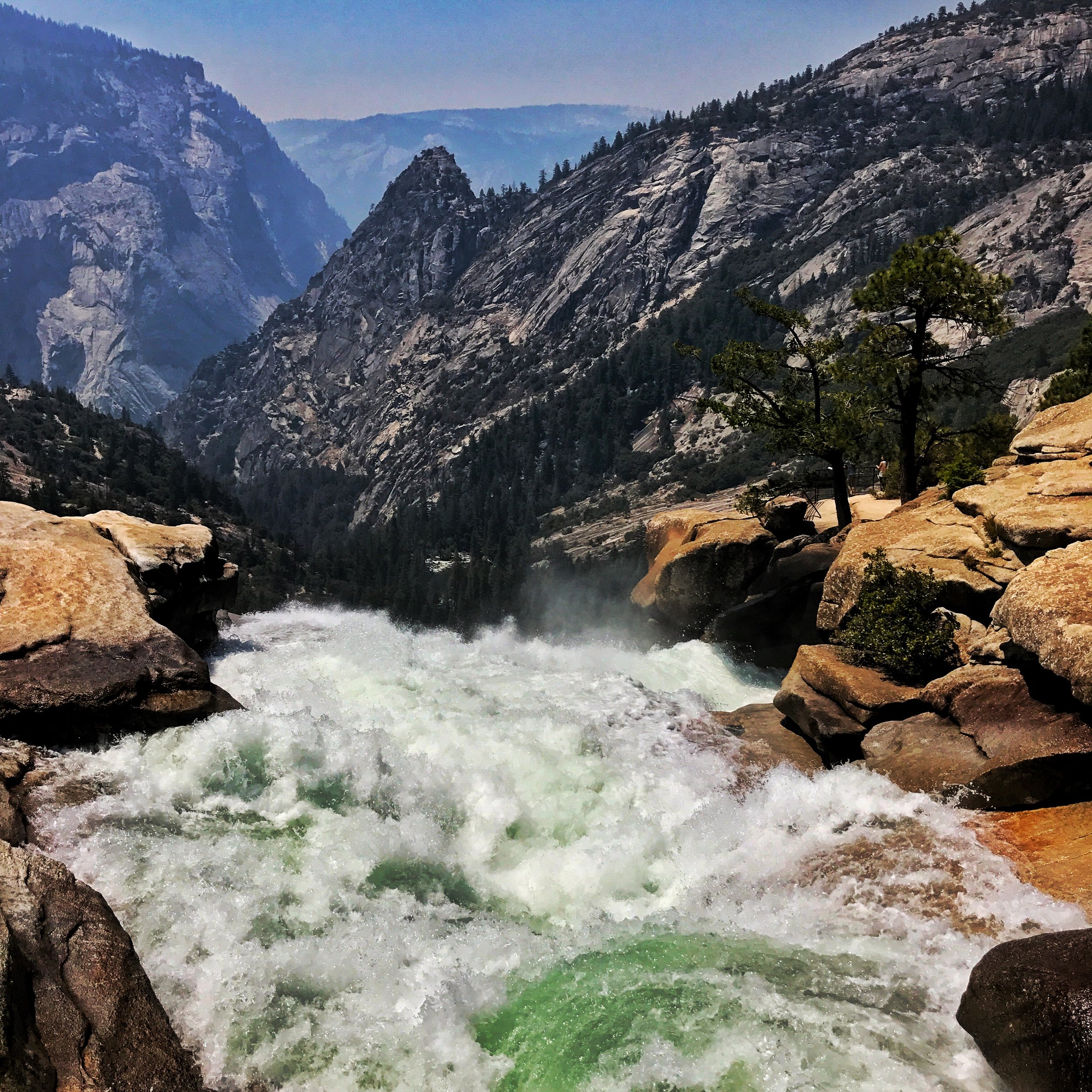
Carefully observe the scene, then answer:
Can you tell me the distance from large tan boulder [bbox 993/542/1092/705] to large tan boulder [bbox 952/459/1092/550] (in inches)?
44.0

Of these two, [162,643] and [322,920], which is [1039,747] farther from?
[162,643]

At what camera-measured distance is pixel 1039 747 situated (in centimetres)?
1558

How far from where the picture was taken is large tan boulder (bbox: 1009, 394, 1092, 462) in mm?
23906

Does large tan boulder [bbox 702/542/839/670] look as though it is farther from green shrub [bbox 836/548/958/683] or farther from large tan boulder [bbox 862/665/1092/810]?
large tan boulder [bbox 862/665/1092/810]

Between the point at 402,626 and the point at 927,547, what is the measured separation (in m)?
25.9

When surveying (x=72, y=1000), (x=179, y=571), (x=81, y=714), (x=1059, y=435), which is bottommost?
(x=72, y=1000)

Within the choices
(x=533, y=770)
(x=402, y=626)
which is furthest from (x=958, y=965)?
(x=402, y=626)

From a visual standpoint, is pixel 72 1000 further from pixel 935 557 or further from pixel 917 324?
pixel 917 324

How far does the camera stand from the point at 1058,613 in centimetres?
1611

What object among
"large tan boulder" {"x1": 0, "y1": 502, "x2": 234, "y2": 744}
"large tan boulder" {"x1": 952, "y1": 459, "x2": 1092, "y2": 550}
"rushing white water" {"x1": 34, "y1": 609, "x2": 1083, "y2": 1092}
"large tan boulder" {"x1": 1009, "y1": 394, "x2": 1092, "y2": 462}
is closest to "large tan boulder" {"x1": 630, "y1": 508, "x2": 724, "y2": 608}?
"large tan boulder" {"x1": 1009, "y1": 394, "x2": 1092, "y2": 462}

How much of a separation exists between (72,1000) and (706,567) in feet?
103

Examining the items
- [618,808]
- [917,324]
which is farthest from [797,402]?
[618,808]

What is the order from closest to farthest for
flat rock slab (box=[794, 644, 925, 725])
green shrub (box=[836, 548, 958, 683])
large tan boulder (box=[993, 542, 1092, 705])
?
large tan boulder (box=[993, 542, 1092, 705]) < flat rock slab (box=[794, 644, 925, 725]) < green shrub (box=[836, 548, 958, 683])

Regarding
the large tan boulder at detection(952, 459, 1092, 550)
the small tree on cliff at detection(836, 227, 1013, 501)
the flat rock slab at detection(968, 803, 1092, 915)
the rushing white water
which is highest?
the small tree on cliff at detection(836, 227, 1013, 501)
